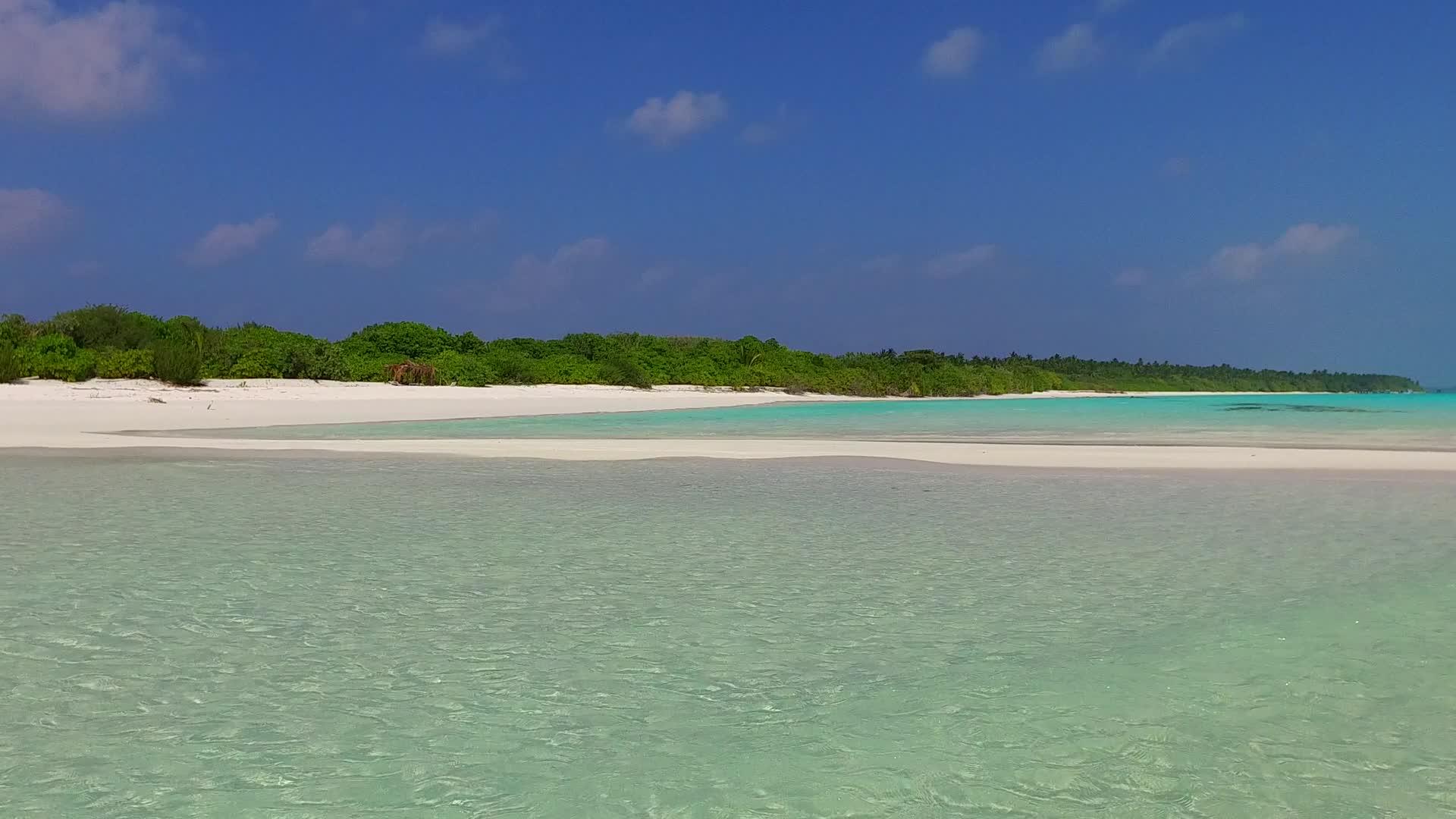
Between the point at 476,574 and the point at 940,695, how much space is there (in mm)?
3301

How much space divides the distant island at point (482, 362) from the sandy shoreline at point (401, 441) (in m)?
2.55

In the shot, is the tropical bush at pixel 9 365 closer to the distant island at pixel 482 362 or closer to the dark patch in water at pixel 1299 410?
the distant island at pixel 482 362

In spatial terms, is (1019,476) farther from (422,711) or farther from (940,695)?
(422,711)

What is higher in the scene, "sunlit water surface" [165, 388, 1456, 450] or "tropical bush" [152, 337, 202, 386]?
"tropical bush" [152, 337, 202, 386]

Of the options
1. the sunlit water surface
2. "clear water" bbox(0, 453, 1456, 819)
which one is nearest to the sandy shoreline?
the sunlit water surface

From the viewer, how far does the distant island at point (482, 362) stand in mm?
31359

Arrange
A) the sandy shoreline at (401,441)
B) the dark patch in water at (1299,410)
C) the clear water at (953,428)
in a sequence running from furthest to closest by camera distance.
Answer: the dark patch in water at (1299,410), the clear water at (953,428), the sandy shoreline at (401,441)

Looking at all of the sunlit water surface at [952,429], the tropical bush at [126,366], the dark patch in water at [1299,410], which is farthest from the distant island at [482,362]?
the dark patch in water at [1299,410]

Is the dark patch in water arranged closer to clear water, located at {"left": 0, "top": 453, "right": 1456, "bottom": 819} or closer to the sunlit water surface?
the sunlit water surface

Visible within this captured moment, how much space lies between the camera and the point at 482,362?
165ft

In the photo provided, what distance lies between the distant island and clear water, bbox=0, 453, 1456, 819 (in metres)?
26.7

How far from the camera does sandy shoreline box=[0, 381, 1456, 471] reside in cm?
1459

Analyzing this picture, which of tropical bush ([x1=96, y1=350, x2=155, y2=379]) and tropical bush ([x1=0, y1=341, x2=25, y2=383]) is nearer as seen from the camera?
tropical bush ([x1=0, y1=341, x2=25, y2=383])

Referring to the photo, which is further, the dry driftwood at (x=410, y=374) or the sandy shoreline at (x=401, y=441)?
the dry driftwood at (x=410, y=374)
